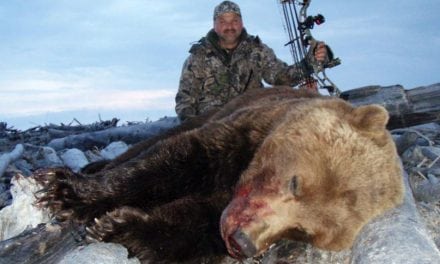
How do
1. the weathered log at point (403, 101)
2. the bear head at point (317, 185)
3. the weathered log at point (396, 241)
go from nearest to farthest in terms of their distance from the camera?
the weathered log at point (396, 241), the bear head at point (317, 185), the weathered log at point (403, 101)

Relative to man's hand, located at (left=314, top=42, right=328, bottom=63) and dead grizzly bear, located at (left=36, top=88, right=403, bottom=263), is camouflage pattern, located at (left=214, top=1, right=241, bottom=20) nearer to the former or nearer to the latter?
man's hand, located at (left=314, top=42, right=328, bottom=63)

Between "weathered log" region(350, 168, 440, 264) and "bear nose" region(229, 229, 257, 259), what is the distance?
49cm

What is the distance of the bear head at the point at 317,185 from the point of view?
289 cm

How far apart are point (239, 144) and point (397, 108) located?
17.8ft

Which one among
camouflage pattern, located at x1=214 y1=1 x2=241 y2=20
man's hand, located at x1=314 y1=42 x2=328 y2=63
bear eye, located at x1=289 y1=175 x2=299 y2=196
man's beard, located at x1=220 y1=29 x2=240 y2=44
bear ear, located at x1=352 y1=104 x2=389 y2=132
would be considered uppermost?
camouflage pattern, located at x1=214 y1=1 x2=241 y2=20

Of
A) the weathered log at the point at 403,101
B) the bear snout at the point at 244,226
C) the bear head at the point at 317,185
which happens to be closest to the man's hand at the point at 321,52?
the weathered log at the point at 403,101

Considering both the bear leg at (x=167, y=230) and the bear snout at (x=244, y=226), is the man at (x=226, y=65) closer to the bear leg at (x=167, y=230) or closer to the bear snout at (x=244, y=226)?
the bear leg at (x=167, y=230)

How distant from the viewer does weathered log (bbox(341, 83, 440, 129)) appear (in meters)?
8.31

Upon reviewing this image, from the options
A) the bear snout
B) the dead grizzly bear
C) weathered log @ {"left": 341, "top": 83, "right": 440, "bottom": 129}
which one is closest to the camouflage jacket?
weathered log @ {"left": 341, "top": 83, "right": 440, "bottom": 129}

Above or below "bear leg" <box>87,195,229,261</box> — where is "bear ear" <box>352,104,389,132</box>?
above

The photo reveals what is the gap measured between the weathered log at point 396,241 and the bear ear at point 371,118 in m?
0.46

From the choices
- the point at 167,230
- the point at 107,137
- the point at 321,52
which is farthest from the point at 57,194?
the point at 107,137

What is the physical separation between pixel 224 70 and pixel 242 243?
5048mm

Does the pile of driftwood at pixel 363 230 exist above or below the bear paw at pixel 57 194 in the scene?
below
